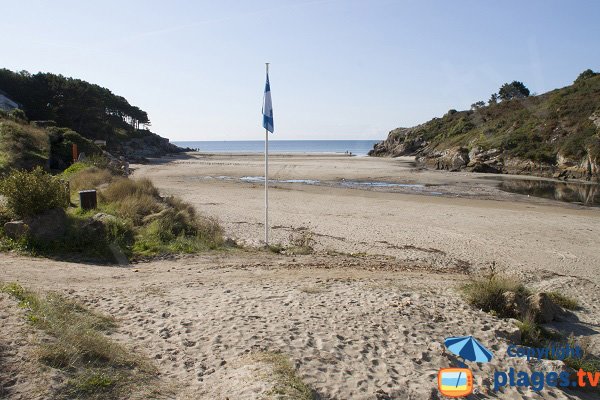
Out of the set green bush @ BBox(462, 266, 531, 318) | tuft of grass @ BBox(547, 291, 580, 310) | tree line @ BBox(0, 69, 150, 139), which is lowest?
tuft of grass @ BBox(547, 291, 580, 310)

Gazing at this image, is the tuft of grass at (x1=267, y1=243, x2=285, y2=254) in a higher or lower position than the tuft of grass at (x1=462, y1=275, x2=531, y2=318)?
lower

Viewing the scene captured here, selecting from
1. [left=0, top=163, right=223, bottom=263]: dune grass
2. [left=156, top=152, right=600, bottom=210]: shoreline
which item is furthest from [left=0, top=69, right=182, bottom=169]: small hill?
[left=156, top=152, right=600, bottom=210]: shoreline

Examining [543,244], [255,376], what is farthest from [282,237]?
[255,376]

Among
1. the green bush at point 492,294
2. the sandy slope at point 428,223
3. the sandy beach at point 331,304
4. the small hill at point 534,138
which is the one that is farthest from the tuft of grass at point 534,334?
the small hill at point 534,138

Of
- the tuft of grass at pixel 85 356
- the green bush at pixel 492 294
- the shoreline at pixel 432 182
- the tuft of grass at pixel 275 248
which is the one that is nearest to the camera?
the tuft of grass at pixel 85 356

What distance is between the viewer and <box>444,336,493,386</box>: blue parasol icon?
597 centimetres

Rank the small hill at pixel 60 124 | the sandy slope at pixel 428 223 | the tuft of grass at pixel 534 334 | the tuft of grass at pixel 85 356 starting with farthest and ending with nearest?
the small hill at pixel 60 124 < the sandy slope at pixel 428 223 < the tuft of grass at pixel 534 334 < the tuft of grass at pixel 85 356

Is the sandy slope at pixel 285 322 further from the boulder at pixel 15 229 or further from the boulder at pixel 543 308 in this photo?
the boulder at pixel 15 229

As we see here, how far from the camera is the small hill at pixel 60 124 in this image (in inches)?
934

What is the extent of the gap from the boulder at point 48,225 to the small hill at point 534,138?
141 ft

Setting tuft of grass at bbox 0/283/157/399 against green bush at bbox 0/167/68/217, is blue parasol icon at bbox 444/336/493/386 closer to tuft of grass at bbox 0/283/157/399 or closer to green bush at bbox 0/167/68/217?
tuft of grass at bbox 0/283/157/399

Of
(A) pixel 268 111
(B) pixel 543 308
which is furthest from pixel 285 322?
(A) pixel 268 111

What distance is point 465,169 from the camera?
48.8m

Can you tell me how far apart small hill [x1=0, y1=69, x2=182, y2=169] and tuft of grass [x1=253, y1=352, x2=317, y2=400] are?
19.1 m
